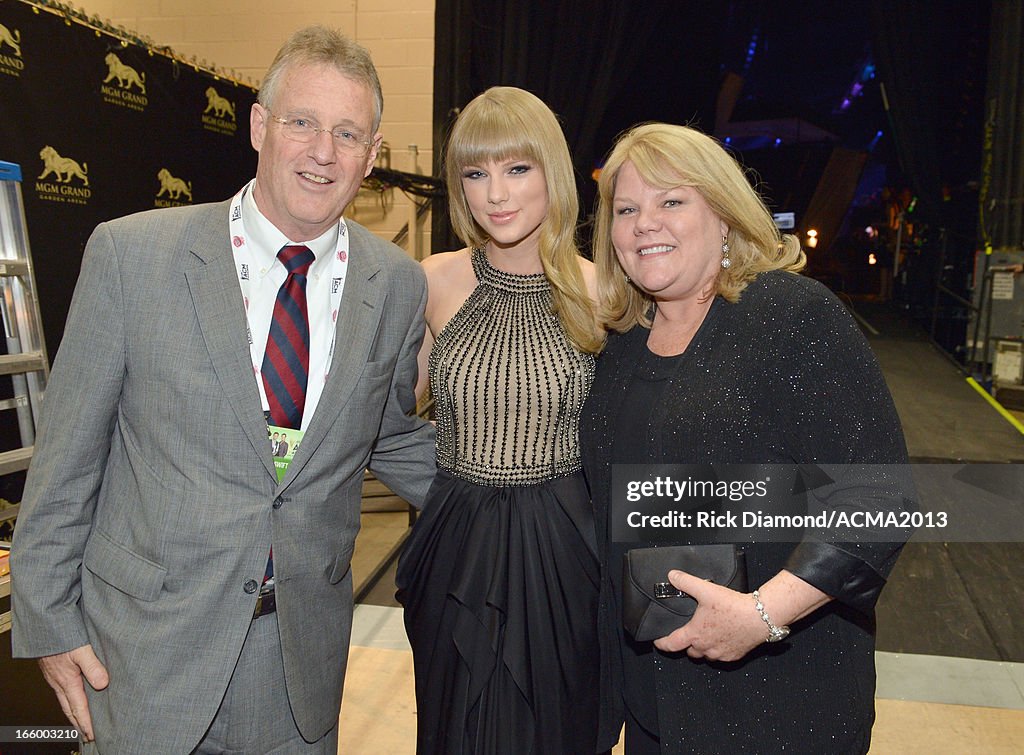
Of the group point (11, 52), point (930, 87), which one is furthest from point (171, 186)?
point (930, 87)

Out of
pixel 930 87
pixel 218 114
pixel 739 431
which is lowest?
pixel 739 431

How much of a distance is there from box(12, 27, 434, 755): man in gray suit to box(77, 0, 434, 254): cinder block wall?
4102mm

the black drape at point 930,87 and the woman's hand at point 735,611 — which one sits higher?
the black drape at point 930,87

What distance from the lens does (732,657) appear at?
126cm

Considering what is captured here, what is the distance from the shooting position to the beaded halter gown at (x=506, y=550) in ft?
5.67

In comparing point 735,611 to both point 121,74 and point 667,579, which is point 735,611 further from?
point 121,74

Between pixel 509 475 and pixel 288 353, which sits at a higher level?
pixel 288 353

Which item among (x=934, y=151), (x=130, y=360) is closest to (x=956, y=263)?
(x=934, y=151)

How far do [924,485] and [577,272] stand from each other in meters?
4.21

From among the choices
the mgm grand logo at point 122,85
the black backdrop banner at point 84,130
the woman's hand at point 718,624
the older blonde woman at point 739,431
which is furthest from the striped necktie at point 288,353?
the mgm grand logo at point 122,85

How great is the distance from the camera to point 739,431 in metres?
1.33

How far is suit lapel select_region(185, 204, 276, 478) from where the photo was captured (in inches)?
50.5

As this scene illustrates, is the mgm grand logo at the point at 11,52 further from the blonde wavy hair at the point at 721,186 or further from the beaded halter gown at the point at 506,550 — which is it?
the blonde wavy hair at the point at 721,186

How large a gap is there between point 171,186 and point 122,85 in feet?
1.64
